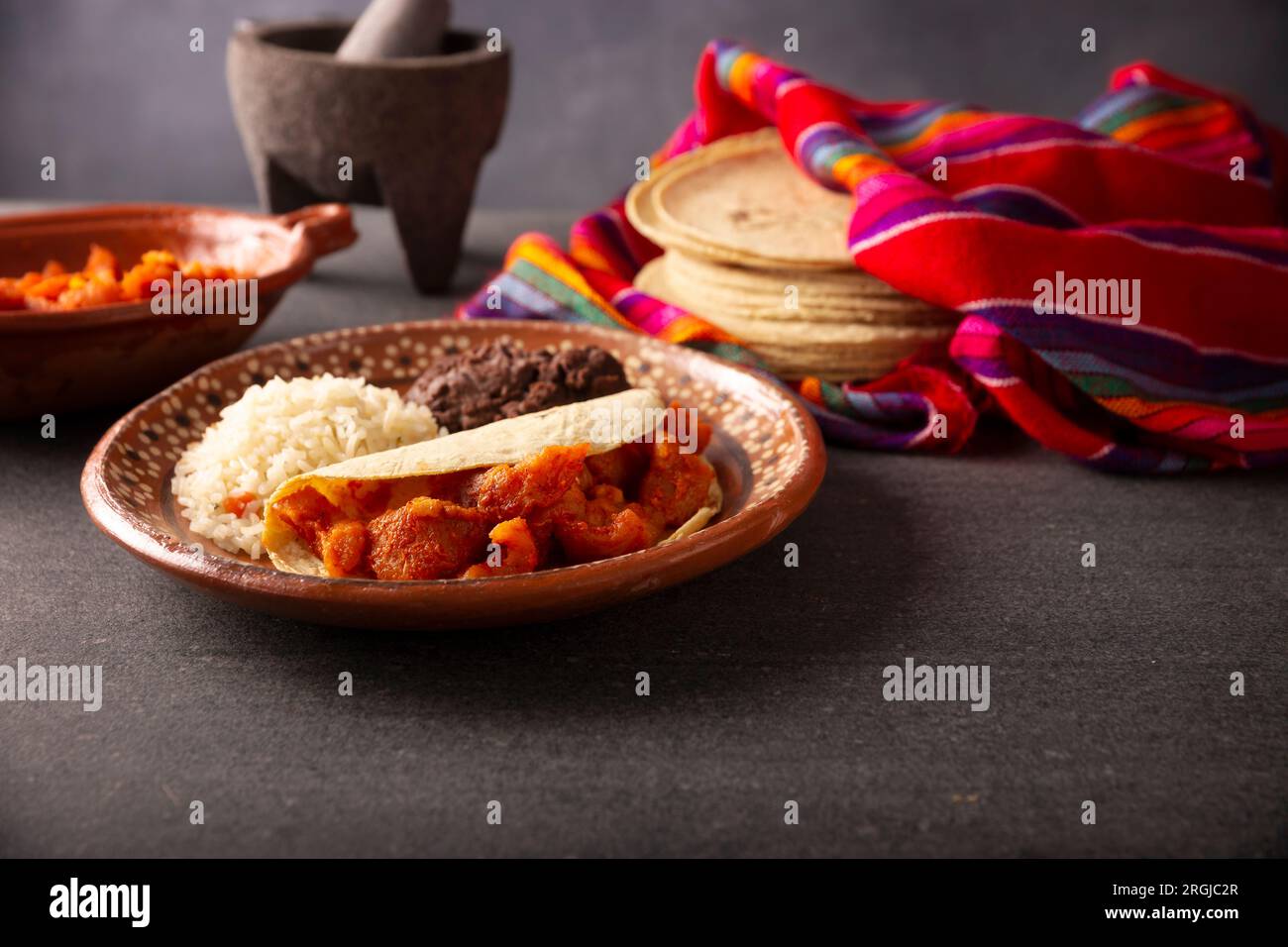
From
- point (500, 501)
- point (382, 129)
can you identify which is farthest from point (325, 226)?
point (500, 501)

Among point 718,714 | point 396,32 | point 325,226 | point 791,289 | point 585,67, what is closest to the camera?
point 718,714

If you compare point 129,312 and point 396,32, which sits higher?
point 396,32

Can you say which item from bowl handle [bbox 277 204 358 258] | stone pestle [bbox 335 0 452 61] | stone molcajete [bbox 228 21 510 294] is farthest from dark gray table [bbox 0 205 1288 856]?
stone pestle [bbox 335 0 452 61]

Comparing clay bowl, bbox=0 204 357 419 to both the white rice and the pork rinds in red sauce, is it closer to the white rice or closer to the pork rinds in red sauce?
the white rice

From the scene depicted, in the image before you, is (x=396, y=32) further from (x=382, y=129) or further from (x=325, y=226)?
(x=325, y=226)

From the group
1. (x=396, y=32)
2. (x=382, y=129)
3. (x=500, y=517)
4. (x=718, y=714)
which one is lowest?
(x=718, y=714)

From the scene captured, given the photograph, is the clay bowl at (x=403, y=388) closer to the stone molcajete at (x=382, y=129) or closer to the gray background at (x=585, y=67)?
the stone molcajete at (x=382, y=129)

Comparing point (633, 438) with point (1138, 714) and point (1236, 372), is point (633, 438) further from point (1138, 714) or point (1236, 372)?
point (1236, 372)
